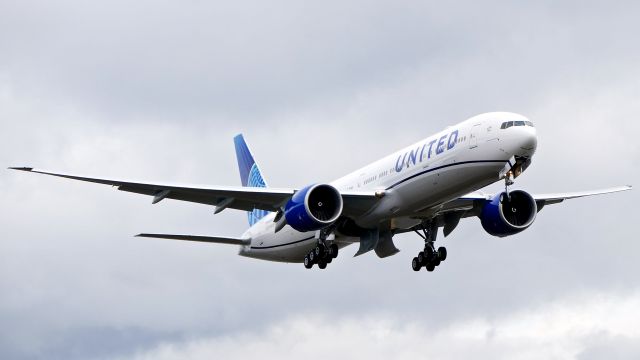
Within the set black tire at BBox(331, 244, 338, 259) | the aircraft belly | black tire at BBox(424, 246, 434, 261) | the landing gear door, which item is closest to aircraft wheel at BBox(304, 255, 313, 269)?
black tire at BBox(331, 244, 338, 259)

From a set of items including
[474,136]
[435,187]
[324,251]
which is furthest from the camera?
[324,251]

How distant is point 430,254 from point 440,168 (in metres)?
7.42

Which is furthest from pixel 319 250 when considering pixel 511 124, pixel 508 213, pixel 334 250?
pixel 511 124

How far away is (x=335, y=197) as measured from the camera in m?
48.9

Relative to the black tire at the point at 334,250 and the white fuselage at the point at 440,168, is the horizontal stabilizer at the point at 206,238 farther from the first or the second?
the white fuselage at the point at 440,168

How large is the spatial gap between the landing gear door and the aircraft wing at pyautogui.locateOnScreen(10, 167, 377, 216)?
15.9 ft

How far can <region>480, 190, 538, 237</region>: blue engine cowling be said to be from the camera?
2041 inches

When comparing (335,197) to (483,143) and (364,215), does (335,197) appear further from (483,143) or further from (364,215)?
(483,143)

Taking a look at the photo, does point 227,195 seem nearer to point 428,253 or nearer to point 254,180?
point 428,253

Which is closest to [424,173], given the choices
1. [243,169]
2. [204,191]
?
[204,191]

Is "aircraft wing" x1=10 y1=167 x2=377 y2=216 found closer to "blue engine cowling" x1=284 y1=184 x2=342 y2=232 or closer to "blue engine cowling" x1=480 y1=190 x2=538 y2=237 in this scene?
"blue engine cowling" x1=284 y1=184 x2=342 y2=232

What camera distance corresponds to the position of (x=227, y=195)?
4991 centimetres

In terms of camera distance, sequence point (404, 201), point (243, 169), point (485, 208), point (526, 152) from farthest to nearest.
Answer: point (243, 169) < point (485, 208) < point (404, 201) < point (526, 152)

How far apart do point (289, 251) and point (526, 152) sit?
1331 centimetres
